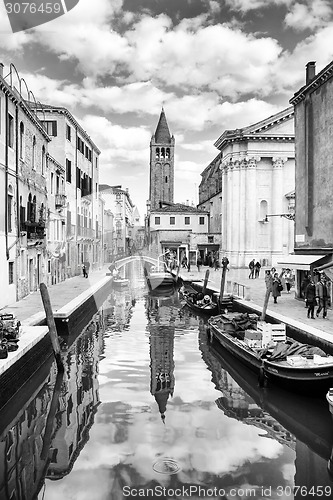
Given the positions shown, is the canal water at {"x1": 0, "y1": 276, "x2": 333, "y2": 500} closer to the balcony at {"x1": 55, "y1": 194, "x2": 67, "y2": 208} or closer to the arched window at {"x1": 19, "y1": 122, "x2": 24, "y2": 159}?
the arched window at {"x1": 19, "y1": 122, "x2": 24, "y2": 159}

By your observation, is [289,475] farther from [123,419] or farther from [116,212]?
[116,212]

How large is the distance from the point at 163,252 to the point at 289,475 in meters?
47.8

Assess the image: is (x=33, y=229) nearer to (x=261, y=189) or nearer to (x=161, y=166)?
(x=261, y=189)

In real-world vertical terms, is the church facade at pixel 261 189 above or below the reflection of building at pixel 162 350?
above

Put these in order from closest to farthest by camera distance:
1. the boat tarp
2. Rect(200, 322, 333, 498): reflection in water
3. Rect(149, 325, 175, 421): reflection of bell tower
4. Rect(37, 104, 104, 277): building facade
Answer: Rect(200, 322, 333, 498): reflection in water, Rect(149, 325, 175, 421): reflection of bell tower, the boat tarp, Rect(37, 104, 104, 277): building facade

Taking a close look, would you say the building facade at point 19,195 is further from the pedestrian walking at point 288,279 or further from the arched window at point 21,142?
the pedestrian walking at point 288,279

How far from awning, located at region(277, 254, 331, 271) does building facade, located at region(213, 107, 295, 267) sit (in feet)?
65.6

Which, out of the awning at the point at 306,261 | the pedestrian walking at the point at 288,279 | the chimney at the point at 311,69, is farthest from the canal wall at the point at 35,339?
the chimney at the point at 311,69

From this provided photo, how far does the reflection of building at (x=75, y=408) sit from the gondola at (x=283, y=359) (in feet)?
13.3

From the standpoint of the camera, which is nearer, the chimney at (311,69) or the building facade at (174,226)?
the chimney at (311,69)

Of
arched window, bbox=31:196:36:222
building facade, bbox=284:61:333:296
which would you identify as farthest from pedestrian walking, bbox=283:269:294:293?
arched window, bbox=31:196:36:222

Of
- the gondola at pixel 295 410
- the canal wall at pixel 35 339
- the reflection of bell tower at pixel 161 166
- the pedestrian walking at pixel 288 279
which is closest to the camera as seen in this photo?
the gondola at pixel 295 410

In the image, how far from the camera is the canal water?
7348 mm

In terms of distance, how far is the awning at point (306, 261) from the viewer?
1920 cm
